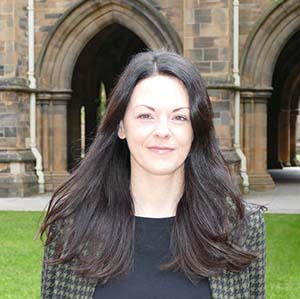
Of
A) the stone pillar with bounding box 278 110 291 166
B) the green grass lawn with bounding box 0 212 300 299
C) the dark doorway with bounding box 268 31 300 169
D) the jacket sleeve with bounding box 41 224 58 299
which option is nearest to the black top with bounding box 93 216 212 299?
the jacket sleeve with bounding box 41 224 58 299

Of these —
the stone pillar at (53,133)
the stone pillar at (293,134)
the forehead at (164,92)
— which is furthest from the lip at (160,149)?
the stone pillar at (293,134)

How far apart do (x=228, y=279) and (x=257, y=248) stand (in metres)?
0.12

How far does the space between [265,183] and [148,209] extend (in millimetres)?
13122

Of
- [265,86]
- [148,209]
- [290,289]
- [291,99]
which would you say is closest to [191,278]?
[148,209]

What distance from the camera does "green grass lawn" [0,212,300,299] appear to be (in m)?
6.11

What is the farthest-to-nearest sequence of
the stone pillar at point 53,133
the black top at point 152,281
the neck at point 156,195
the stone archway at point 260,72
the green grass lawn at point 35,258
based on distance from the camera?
1. the stone pillar at point 53,133
2. the stone archway at point 260,72
3. the green grass lawn at point 35,258
4. the neck at point 156,195
5. the black top at point 152,281

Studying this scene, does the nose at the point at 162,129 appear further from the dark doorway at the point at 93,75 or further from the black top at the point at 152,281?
the dark doorway at the point at 93,75

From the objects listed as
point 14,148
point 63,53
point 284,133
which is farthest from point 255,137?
point 284,133

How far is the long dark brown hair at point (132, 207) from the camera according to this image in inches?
73.3

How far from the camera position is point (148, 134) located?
1.91 meters

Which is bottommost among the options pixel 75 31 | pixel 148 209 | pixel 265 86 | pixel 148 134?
pixel 148 209

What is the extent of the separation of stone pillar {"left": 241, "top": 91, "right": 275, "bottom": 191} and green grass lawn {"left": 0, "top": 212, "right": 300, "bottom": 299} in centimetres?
405

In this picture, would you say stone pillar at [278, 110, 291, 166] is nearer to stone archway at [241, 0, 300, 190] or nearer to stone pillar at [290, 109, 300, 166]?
stone pillar at [290, 109, 300, 166]

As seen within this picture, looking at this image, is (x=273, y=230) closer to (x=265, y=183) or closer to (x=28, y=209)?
(x=28, y=209)
